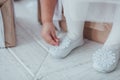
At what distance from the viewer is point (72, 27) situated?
0.95 metres

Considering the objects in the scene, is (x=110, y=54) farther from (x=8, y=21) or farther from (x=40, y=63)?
(x=8, y=21)

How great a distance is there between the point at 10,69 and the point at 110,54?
40 cm

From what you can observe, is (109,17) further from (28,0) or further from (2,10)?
(28,0)

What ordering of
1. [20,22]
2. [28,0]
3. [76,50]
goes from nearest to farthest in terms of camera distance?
[76,50], [20,22], [28,0]

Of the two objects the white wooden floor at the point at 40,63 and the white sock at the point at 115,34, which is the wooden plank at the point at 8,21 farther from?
the white sock at the point at 115,34

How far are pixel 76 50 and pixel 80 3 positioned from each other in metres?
0.25

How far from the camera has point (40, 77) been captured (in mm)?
832

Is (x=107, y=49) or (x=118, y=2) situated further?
(x=107, y=49)

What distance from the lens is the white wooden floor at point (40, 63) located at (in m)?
0.84

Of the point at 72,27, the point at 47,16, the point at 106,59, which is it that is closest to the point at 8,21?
the point at 47,16

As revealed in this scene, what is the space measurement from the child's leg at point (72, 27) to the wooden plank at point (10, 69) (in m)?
0.15

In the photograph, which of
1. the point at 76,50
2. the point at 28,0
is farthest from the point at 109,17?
the point at 28,0

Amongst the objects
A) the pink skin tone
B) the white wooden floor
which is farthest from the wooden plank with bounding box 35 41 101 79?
the pink skin tone

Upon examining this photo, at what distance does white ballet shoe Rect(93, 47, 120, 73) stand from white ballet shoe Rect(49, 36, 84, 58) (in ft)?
0.40
